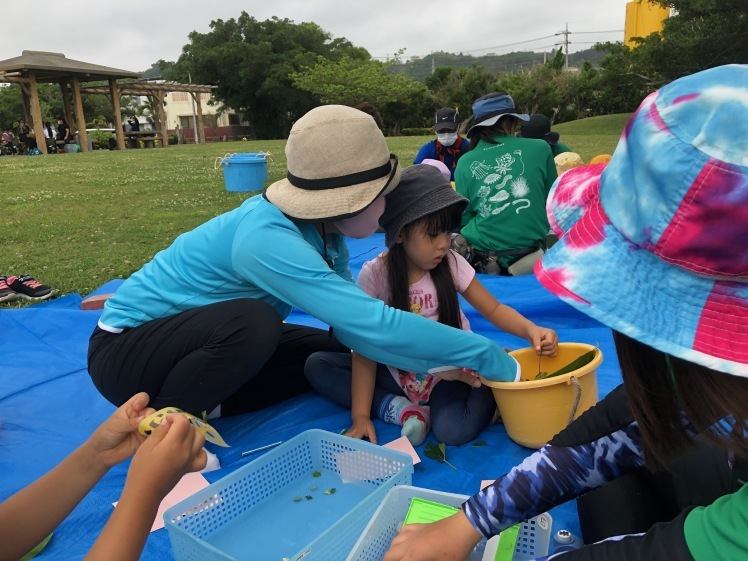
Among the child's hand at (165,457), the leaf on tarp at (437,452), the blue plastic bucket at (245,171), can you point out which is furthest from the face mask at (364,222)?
the blue plastic bucket at (245,171)

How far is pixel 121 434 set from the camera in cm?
122

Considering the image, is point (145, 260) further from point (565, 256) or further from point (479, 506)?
point (565, 256)

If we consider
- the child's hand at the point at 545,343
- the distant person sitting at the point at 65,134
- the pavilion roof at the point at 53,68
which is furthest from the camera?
the distant person sitting at the point at 65,134

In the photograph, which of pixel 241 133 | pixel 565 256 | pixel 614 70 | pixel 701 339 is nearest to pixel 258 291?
pixel 565 256

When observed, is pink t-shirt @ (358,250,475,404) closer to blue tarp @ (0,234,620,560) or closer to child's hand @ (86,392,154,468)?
blue tarp @ (0,234,620,560)

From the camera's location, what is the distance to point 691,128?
56cm

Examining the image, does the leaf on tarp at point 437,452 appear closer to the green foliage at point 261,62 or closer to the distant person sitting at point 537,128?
the distant person sitting at point 537,128

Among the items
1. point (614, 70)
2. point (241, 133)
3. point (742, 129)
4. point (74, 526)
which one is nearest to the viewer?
point (742, 129)

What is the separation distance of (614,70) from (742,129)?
2441 cm

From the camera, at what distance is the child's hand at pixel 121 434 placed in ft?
3.99

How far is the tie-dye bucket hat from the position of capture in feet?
1.80

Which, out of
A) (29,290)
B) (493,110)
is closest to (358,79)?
(493,110)

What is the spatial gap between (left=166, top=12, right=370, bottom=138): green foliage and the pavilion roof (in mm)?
10965

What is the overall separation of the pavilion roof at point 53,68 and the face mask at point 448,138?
16.5 metres
